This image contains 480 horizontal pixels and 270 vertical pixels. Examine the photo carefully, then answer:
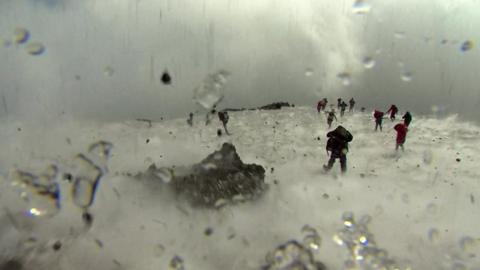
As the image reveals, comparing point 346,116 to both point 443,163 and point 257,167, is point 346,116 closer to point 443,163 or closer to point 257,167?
point 443,163

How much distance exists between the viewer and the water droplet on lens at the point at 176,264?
813 centimetres

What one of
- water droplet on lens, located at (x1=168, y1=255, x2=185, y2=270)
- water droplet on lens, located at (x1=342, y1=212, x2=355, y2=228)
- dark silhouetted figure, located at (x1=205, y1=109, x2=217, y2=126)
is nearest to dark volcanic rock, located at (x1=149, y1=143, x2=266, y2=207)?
water droplet on lens, located at (x1=168, y1=255, x2=185, y2=270)

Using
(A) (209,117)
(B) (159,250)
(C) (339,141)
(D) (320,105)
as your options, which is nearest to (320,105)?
(D) (320,105)

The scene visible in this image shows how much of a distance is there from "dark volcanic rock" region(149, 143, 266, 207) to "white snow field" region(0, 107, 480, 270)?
391 millimetres

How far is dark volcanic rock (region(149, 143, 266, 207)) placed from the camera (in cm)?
1100

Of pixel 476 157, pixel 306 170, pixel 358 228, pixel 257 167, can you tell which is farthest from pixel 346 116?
pixel 358 228

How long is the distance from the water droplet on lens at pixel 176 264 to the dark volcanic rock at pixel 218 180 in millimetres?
2458

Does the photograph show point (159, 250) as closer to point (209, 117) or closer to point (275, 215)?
point (275, 215)

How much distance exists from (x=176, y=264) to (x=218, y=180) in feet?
→ 12.6

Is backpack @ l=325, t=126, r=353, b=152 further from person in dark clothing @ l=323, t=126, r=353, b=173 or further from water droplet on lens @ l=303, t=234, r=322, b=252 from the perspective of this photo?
water droplet on lens @ l=303, t=234, r=322, b=252

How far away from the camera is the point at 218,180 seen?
38.3ft

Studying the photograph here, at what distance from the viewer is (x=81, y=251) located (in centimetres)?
856

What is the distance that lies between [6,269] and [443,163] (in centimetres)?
1594

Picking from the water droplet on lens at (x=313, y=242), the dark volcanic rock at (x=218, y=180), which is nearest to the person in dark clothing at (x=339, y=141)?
the dark volcanic rock at (x=218, y=180)
